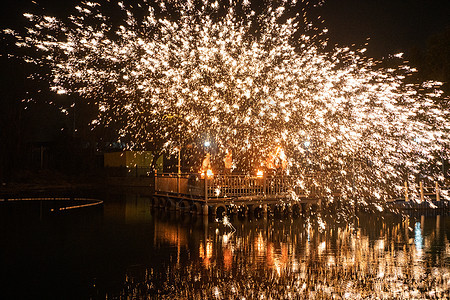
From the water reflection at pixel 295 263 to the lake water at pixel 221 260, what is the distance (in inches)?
0.8

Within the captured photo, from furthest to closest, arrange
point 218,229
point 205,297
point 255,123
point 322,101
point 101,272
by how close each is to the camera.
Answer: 1. point 255,123
2. point 322,101
3. point 218,229
4. point 101,272
5. point 205,297

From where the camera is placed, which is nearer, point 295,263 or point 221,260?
point 295,263

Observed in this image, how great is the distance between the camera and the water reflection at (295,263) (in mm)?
7520

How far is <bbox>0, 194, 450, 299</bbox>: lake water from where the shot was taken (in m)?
7.57

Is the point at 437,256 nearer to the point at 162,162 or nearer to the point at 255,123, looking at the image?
the point at 255,123

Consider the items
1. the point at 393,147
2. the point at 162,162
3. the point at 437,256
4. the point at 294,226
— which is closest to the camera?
the point at 437,256

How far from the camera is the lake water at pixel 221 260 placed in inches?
298

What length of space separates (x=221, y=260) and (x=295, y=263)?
1712mm

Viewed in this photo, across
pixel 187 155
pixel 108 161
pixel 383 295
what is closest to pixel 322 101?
pixel 383 295

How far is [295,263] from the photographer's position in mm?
9695

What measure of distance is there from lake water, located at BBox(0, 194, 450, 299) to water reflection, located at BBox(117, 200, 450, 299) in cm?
2

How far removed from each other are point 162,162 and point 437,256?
155 feet

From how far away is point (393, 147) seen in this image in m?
30.4

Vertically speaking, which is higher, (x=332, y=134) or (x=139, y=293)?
(x=332, y=134)
